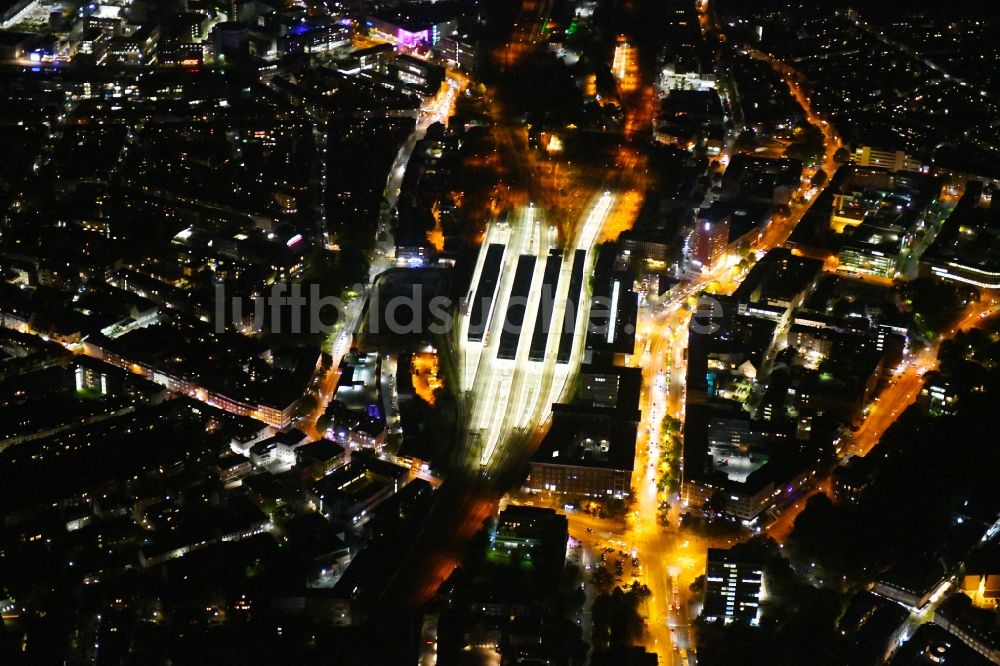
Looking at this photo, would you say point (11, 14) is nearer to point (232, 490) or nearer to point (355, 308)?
point (355, 308)

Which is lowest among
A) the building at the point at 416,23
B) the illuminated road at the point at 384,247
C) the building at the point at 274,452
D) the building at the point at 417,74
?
the building at the point at 274,452

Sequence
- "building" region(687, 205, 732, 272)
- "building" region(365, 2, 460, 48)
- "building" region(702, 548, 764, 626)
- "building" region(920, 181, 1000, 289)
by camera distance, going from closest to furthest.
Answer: "building" region(702, 548, 764, 626), "building" region(920, 181, 1000, 289), "building" region(687, 205, 732, 272), "building" region(365, 2, 460, 48)

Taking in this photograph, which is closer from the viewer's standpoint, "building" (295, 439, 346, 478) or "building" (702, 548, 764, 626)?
"building" (702, 548, 764, 626)

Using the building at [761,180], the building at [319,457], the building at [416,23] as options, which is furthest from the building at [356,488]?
the building at [416,23]

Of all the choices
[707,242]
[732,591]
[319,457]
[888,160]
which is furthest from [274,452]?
[888,160]

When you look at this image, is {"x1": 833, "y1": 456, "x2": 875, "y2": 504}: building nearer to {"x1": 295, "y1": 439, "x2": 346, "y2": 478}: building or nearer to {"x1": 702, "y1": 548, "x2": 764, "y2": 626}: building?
{"x1": 702, "y1": 548, "x2": 764, "y2": 626}: building

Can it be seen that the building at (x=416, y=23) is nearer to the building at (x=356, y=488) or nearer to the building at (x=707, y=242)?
the building at (x=707, y=242)

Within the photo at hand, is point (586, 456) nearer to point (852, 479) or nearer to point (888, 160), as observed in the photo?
point (852, 479)

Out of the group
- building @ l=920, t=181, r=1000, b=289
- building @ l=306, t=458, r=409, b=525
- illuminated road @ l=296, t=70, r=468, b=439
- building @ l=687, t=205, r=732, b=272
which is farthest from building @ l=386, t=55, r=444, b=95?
building @ l=306, t=458, r=409, b=525

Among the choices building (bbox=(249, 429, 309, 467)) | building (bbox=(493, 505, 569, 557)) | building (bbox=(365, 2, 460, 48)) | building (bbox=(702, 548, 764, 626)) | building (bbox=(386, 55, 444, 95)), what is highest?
building (bbox=(365, 2, 460, 48))

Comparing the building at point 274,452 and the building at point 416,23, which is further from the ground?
the building at point 416,23
